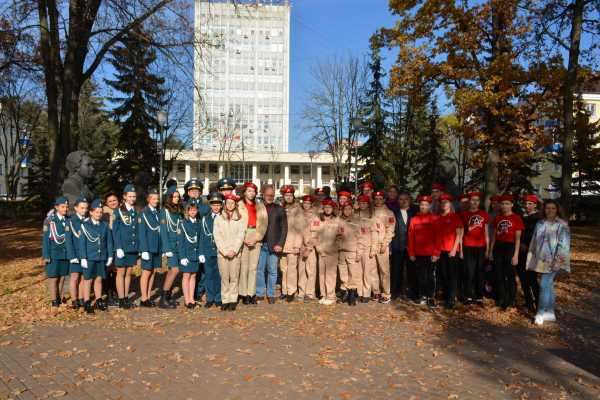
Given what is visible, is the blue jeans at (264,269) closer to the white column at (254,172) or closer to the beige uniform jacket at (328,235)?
the beige uniform jacket at (328,235)

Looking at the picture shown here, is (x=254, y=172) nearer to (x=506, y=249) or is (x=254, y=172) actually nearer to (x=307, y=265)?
(x=307, y=265)

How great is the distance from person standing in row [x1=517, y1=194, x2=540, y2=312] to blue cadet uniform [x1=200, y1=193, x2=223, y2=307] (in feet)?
16.9

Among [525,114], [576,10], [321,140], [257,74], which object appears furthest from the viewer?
[257,74]

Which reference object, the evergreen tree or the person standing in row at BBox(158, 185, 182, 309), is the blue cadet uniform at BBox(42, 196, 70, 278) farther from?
the evergreen tree

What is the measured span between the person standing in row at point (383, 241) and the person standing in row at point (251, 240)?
2.06 m

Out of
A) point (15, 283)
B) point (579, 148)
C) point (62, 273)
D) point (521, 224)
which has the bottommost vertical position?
point (15, 283)

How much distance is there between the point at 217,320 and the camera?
7.38 m

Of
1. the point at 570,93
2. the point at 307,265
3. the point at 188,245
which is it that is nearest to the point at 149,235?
the point at 188,245

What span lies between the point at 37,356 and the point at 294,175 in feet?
Result: 248

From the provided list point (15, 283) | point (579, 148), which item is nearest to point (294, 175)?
point (579, 148)

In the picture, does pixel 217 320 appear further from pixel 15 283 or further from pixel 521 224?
pixel 15 283

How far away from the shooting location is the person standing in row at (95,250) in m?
7.66

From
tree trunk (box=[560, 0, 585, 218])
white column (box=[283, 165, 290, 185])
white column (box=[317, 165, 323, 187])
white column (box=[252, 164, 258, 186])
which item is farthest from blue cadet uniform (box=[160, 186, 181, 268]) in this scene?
white column (box=[283, 165, 290, 185])

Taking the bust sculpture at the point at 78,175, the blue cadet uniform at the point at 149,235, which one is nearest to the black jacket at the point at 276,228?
the blue cadet uniform at the point at 149,235
